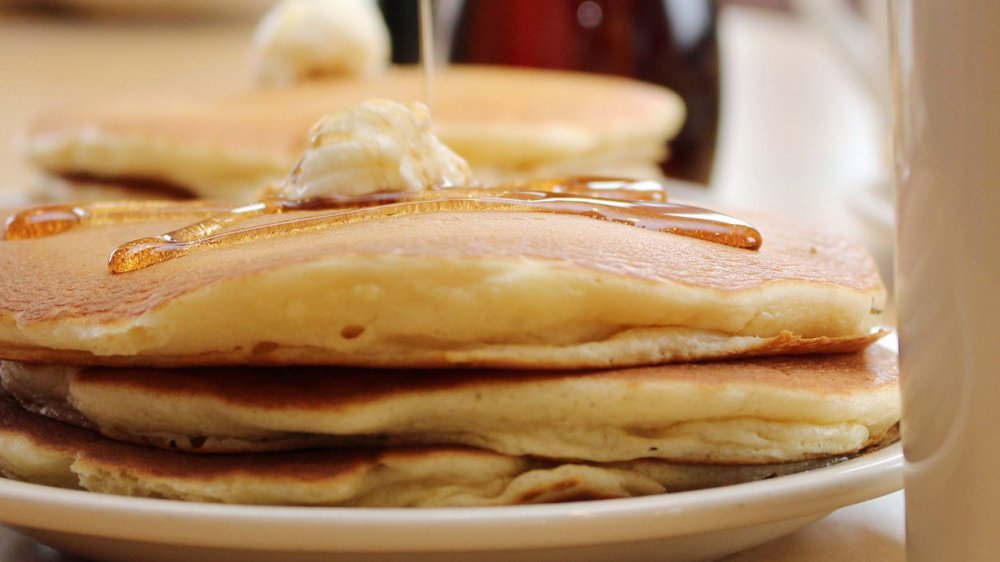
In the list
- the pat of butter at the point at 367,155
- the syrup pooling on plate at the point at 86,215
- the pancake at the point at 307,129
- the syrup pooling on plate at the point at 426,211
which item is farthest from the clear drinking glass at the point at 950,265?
the pancake at the point at 307,129

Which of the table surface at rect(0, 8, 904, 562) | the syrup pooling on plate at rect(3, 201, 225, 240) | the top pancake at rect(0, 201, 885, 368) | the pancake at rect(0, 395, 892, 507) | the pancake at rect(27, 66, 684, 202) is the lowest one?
the table surface at rect(0, 8, 904, 562)

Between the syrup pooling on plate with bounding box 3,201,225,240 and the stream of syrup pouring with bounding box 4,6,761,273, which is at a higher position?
the stream of syrup pouring with bounding box 4,6,761,273

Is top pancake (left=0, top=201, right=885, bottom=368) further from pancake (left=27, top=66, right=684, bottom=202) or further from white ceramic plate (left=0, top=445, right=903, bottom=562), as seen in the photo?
pancake (left=27, top=66, right=684, bottom=202)

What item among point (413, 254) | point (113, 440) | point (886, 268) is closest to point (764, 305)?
point (413, 254)

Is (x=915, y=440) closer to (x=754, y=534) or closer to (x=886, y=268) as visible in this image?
(x=754, y=534)

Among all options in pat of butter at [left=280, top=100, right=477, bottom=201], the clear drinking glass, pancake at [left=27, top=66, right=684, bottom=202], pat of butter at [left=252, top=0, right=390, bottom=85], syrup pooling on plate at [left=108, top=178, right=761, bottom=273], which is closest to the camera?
the clear drinking glass

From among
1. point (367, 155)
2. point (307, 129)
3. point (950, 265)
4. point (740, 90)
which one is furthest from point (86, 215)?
point (740, 90)

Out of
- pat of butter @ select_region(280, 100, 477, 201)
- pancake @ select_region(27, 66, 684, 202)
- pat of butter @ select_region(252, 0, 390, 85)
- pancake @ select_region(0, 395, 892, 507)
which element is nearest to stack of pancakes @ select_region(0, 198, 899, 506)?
pancake @ select_region(0, 395, 892, 507)

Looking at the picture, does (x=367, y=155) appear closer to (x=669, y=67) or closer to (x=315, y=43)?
(x=315, y=43)
